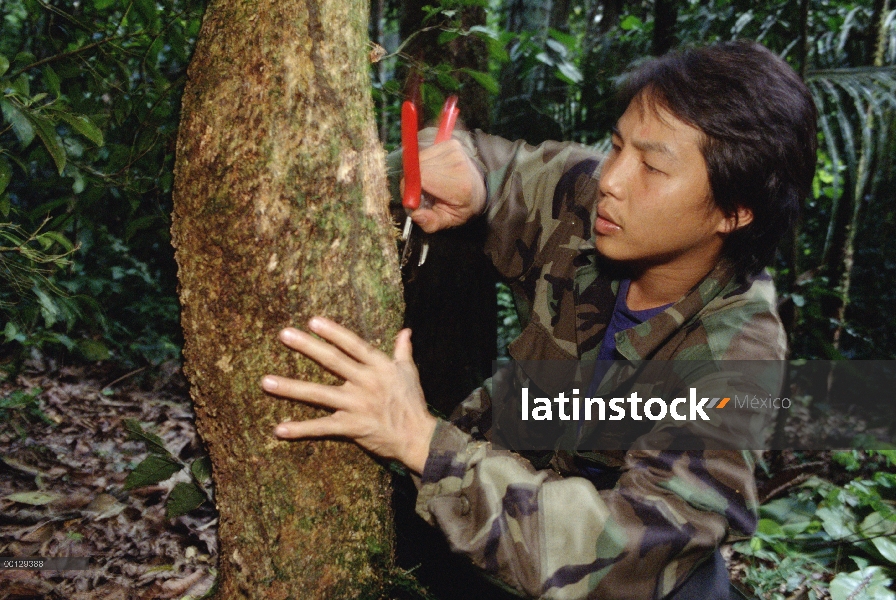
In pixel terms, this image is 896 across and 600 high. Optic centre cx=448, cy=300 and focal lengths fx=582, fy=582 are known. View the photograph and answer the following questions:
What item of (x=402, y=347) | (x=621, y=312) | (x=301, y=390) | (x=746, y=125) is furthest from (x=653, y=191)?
(x=301, y=390)

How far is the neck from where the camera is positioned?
1944 mm

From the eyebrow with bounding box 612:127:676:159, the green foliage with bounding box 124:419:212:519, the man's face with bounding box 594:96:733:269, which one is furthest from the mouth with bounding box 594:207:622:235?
the green foliage with bounding box 124:419:212:519

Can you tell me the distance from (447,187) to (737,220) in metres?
0.94

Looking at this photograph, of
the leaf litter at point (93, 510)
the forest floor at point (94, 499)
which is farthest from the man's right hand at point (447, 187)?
the leaf litter at point (93, 510)

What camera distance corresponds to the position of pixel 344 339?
120 centimetres

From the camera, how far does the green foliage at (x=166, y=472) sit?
1.59 meters

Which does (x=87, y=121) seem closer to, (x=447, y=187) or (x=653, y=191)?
(x=447, y=187)

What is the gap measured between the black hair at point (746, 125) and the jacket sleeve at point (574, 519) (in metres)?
0.85

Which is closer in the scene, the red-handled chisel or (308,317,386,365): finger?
(308,317,386,365): finger

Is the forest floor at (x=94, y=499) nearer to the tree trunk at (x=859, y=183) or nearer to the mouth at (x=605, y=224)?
the mouth at (x=605, y=224)

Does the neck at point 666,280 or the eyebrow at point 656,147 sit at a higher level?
the eyebrow at point 656,147

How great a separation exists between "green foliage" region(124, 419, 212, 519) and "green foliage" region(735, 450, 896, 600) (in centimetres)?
241

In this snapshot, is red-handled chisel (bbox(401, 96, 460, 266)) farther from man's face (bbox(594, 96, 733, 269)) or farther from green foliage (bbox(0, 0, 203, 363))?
green foliage (bbox(0, 0, 203, 363))

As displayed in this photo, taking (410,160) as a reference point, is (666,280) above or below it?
below
